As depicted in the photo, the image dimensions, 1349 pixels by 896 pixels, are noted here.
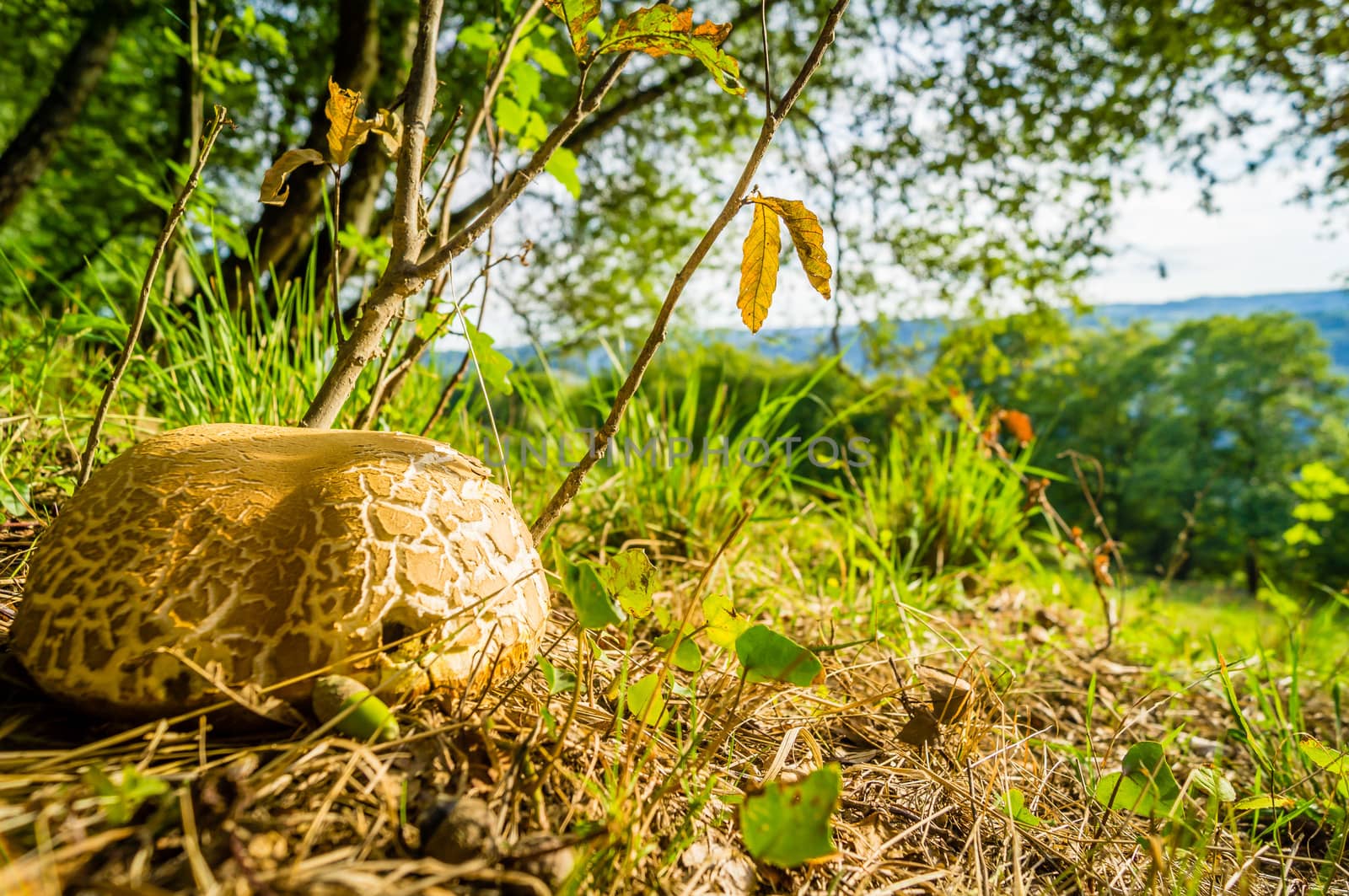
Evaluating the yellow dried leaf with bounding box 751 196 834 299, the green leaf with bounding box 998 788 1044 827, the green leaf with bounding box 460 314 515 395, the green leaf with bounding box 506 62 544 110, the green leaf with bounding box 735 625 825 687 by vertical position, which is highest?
the green leaf with bounding box 506 62 544 110

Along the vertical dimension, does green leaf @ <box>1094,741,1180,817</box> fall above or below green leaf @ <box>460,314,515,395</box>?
below

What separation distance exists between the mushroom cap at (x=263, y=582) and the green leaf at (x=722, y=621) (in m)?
0.28

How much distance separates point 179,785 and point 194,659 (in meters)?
0.16

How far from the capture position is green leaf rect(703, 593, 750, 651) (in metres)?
1.03

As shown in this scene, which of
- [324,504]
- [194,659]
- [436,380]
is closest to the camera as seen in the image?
[194,659]

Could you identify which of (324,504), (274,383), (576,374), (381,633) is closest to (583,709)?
(381,633)

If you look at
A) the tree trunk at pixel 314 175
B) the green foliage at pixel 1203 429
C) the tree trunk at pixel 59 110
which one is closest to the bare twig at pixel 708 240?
the tree trunk at pixel 314 175

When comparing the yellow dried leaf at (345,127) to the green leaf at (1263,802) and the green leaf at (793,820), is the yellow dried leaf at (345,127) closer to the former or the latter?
the green leaf at (793,820)

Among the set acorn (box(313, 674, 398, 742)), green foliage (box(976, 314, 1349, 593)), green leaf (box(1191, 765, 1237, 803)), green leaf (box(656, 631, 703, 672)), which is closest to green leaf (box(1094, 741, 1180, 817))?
green leaf (box(1191, 765, 1237, 803))

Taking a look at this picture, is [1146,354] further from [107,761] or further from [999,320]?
[107,761]

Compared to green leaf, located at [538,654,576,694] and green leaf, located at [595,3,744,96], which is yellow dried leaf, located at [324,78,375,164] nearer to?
green leaf, located at [595,3,744,96]

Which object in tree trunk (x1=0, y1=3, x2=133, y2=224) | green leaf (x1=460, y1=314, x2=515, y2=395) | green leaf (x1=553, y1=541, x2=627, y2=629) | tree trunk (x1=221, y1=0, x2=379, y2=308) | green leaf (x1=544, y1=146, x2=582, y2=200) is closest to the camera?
green leaf (x1=553, y1=541, x2=627, y2=629)

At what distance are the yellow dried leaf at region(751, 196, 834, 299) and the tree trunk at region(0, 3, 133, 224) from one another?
22.2 ft

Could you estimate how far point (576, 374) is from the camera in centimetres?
430
